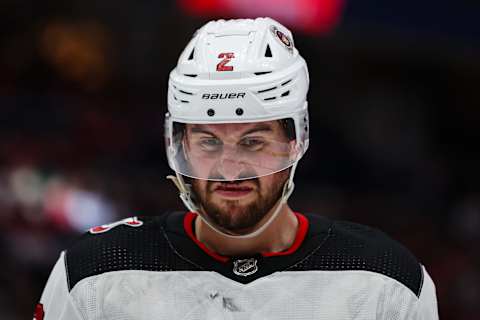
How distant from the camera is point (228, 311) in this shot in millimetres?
2707

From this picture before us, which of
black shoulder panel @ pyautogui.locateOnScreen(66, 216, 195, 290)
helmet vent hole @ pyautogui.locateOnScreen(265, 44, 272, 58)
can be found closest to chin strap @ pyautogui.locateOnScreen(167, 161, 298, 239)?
black shoulder panel @ pyautogui.locateOnScreen(66, 216, 195, 290)

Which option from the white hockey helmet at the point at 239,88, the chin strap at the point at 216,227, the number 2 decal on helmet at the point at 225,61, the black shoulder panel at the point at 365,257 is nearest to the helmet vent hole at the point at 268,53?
the white hockey helmet at the point at 239,88

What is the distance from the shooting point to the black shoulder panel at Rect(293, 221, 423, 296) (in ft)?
9.18

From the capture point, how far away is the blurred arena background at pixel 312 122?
6.61 m

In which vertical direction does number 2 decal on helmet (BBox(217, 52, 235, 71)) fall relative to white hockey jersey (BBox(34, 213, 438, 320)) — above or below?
above

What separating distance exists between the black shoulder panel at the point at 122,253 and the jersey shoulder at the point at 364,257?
1.19 feet

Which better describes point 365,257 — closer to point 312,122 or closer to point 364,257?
point 364,257

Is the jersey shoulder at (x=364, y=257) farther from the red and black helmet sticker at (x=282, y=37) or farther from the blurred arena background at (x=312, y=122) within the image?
the blurred arena background at (x=312, y=122)

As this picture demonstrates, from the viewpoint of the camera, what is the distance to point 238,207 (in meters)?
2.67

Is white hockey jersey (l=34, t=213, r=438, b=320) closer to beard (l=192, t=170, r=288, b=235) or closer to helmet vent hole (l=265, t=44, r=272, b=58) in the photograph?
beard (l=192, t=170, r=288, b=235)

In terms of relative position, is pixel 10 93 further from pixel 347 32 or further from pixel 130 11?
pixel 347 32

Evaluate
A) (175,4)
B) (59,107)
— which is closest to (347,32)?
(175,4)

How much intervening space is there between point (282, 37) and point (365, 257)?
657 millimetres

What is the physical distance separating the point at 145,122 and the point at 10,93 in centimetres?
114
